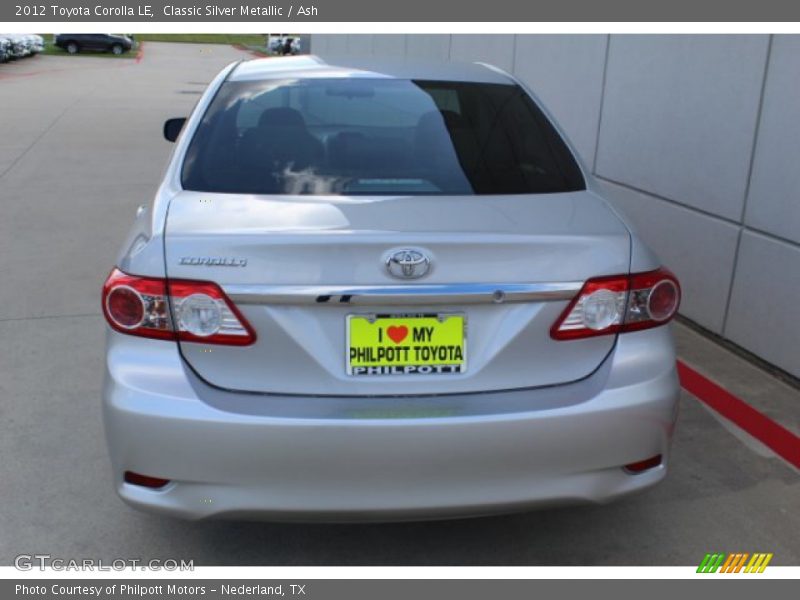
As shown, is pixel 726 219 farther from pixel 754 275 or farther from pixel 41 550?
pixel 41 550

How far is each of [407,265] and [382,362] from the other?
0.96 feet

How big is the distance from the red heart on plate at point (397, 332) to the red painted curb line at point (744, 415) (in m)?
2.28

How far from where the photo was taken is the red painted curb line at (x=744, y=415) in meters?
3.97

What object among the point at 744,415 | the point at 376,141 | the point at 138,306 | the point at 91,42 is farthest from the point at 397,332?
the point at 91,42

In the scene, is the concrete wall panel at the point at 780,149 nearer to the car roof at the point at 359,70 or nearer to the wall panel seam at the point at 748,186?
the wall panel seam at the point at 748,186

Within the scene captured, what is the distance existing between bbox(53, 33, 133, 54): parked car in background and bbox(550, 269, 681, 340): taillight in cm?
4779

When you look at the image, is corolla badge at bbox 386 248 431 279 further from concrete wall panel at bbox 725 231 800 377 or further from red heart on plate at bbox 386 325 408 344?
concrete wall panel at bbox 725 231 800 377

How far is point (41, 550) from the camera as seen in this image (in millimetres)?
3076

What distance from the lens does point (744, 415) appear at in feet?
14.1

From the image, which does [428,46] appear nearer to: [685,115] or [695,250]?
[685,115]

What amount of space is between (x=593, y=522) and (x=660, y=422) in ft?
2.56

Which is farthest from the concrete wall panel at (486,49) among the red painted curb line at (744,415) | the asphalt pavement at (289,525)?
the red painted curb line at (744,415)

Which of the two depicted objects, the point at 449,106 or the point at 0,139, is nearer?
the point at 449,106

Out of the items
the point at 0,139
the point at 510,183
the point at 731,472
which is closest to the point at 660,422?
the point at 510,183
